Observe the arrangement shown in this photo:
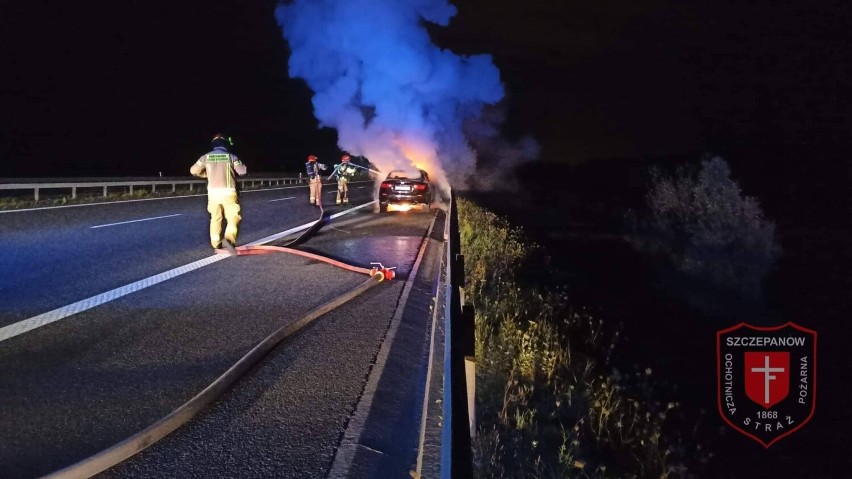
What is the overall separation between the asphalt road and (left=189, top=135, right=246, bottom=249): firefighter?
24.9 inches

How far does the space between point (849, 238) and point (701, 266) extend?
30.9ft

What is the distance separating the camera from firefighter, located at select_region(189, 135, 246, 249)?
34.8 ft

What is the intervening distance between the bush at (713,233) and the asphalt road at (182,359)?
1240 centimetres

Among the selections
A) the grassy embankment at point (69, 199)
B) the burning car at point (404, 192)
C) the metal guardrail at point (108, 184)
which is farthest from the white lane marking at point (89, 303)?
the grassy embankment at point (69, 199)

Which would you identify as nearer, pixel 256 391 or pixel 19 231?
pixel 256 391

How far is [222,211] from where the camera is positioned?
1092 cm

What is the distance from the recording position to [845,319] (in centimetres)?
1493

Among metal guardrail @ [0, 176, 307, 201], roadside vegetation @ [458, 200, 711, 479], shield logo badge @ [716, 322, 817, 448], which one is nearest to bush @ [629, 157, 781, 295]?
roadside vegetation @ [458, 200, 711, 479]

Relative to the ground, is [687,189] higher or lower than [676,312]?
higher

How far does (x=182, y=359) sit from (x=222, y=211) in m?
6.10

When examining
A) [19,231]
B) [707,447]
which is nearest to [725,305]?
[707,447]

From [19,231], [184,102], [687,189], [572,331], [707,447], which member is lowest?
[707,447]

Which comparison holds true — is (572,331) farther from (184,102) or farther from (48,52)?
(184,102)

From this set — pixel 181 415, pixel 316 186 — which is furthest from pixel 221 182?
pixel 316 186
